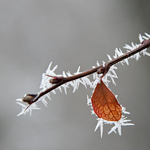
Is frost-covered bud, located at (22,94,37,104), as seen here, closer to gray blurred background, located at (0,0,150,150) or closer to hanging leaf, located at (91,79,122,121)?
hanging leaf, located at (91,79,122,121)

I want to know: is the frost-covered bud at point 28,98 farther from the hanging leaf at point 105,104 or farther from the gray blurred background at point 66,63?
the gray blurred background at point 66,63

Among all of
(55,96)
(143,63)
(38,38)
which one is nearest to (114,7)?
(143,63)

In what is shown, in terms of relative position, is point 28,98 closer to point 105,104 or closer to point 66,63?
point 105,104

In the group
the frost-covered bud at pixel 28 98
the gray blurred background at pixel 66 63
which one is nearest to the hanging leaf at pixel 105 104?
the frost-covered bud at pixel 28 98

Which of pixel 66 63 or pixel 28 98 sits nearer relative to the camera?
pixel 28 98

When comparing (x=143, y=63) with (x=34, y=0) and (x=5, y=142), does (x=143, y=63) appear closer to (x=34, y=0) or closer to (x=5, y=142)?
(x=34, y=0)

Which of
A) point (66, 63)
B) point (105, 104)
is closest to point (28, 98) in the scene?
point (105, 104)
